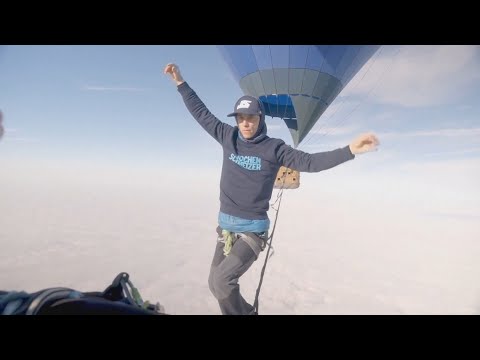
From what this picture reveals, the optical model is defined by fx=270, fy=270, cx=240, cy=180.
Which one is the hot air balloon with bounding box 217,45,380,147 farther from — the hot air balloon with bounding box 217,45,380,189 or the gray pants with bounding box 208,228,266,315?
the gray pants with bounding box 208,228,266,315

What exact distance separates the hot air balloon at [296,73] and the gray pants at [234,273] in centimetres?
509

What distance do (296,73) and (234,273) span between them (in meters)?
5.64

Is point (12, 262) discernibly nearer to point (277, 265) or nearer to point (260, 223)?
Result: point (277, 265)

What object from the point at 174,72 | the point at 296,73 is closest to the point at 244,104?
the point at 174,72

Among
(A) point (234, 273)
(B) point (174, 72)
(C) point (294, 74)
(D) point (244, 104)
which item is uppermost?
(C) point (294, 74)

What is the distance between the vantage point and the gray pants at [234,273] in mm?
3047

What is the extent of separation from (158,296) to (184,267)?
2855 millimetres

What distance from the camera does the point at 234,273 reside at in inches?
120

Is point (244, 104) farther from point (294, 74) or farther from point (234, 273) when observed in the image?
point (294, 74)

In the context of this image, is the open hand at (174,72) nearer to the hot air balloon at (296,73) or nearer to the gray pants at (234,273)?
the gray pants at (234,273)

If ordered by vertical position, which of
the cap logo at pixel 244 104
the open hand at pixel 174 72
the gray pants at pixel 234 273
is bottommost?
the gray pants at pixel 234 273

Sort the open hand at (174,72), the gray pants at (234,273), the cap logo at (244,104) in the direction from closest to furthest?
the gray pants at (234,273)
the cap logo at (244,104)
the open hand at (174,72)

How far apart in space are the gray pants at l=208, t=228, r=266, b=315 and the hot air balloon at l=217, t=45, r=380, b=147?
16.7 ft

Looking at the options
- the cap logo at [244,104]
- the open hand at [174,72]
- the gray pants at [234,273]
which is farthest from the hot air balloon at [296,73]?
the gray pants at [234,273]
